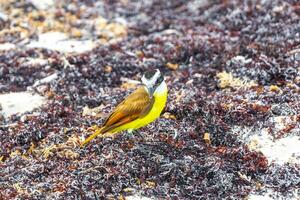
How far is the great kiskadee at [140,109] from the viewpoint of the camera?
6.72 meters

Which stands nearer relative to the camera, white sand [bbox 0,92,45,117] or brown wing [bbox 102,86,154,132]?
brown wing [bbox 102,86,154,132]

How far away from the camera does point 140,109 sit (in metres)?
6.70

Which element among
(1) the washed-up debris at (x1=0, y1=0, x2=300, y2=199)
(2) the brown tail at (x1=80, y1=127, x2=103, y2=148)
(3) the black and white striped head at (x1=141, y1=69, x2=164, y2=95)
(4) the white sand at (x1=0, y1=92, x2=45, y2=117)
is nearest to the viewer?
(1) the washed-up debris at (x1=0, y1=0, x2=300, y2=199)

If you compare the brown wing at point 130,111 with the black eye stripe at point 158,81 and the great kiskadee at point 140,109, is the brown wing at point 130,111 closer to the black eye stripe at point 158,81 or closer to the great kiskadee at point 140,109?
the great kiskadee at point 140,109

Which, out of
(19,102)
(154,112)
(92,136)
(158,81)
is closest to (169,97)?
(158,81)

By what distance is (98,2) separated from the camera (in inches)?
526

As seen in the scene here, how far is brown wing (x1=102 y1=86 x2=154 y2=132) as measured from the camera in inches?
264

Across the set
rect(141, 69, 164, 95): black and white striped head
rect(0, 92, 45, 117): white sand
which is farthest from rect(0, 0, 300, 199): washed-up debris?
rect(141, 69, 164, 95): black and white striped head

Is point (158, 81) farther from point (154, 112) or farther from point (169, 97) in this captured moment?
point (169, 97)

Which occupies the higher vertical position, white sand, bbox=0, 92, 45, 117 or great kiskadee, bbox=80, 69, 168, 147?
great kiskadee, bbox=80, 69, 168, 147

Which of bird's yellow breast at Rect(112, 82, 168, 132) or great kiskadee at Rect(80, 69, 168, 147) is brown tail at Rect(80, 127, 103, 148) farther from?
bird's yellow breast at Rect(112, 82, 168, 132)

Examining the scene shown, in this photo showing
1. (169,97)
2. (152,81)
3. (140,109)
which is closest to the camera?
(140,109)

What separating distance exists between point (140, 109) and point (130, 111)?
0.12 meters

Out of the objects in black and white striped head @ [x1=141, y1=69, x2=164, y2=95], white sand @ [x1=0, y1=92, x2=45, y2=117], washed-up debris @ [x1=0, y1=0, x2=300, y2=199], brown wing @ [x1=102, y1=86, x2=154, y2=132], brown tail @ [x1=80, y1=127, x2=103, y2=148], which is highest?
black and white striped head @ [x1=141, y1=69, x2=164, y2=95]
